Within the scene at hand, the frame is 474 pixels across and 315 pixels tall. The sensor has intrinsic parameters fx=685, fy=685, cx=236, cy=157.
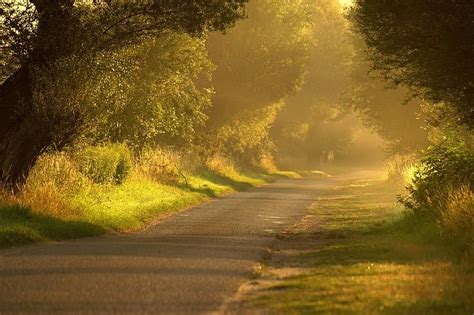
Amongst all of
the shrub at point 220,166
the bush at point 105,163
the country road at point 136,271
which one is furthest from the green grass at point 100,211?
the shrub at point 220,166

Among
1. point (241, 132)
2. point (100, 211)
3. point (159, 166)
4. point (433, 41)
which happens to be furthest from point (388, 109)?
point (433, 41)

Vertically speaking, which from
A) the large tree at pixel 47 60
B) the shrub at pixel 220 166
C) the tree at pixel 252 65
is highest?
the tree at pixel 252 65

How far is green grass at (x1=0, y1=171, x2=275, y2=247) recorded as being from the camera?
14438 mm

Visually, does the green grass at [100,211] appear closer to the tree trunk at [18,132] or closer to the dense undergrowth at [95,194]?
the dense undergrowth at [95,194]

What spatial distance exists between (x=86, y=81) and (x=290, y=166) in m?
56.3

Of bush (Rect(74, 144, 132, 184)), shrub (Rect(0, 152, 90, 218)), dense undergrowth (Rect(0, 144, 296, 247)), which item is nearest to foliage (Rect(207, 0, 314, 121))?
dense undergrowth (Rect(0, 144, 296, 247))

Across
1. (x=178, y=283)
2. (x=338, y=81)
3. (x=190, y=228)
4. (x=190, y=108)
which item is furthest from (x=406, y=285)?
(x=338, y=81)

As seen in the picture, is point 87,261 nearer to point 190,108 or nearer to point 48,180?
point 48,180

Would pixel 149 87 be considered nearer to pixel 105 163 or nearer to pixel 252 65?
pixel 105 163

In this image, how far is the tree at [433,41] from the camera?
13.8 m

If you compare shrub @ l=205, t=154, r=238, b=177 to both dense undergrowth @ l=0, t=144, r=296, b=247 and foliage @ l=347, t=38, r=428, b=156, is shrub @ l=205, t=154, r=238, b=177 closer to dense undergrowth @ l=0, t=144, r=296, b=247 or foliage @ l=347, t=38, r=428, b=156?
dense undergrowth @ l=0, t=144, r=296, b=247

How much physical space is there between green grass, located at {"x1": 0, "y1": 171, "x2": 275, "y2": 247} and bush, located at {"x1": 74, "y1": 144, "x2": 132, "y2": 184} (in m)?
0.43

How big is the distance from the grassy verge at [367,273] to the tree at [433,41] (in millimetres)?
3107

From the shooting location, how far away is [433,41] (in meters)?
14.4
